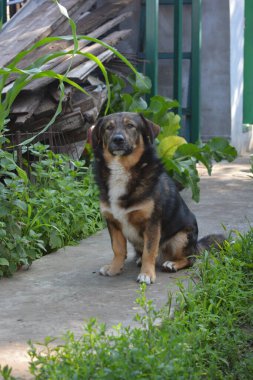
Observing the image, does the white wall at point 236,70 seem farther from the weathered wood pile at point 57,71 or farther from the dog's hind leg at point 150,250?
the dog's hind leg at point 150,250

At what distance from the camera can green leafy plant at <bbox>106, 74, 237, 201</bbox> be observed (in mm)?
7547

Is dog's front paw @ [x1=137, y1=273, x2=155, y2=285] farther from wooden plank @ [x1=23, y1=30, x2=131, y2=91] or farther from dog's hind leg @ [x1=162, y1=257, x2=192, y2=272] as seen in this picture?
wooden plank @ [x1=23, y1=30, x2=131, y2=91]

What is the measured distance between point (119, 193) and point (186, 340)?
5.52ft

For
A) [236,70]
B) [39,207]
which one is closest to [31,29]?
[39,207]

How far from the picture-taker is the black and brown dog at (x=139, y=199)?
507 centimetres

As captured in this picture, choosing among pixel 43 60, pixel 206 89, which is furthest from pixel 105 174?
pixel 206 89

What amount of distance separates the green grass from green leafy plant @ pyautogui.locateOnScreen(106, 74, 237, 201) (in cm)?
226

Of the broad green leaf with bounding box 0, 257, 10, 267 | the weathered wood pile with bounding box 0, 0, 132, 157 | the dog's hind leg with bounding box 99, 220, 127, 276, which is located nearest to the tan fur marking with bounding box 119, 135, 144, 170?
the dog's hind leg with bounding box 99, 220, 127, 276

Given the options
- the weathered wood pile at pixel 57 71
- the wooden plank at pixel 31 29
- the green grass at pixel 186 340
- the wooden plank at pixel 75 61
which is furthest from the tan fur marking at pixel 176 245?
the wooden plank at pixel 31 29

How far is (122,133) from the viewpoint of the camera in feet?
16.6

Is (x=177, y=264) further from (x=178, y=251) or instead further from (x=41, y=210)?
(x=41, y=210)

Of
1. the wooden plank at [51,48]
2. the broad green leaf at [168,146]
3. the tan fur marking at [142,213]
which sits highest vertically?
the wooden plank at [51,48]

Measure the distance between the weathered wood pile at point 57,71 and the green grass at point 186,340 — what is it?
7.98 ft

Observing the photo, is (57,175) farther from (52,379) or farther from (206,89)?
(206,89)
